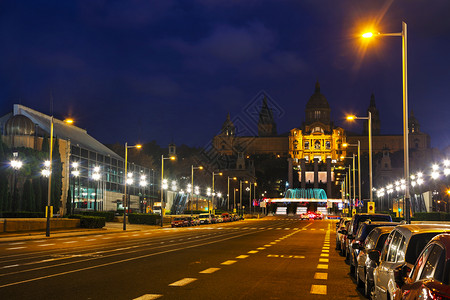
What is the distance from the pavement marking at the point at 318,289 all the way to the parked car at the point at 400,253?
3.00 meters

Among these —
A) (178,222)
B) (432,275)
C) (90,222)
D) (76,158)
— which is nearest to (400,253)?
(432,275)

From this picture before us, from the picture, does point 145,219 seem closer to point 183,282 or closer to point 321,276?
point 321,276

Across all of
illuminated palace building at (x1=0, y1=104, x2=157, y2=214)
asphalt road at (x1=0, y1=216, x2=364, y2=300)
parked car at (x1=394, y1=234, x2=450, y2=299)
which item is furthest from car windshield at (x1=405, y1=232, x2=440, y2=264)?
illuminated palace building at (x1=0, y1=104, x2=157, y2=214)

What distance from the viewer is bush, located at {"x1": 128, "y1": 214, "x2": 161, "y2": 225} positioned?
70.0m

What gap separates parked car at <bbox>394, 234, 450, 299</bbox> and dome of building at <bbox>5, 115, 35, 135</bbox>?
64.4m

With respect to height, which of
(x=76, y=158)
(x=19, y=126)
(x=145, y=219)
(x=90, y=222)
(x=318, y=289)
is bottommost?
(x=145, y=219)

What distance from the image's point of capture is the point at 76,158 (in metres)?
72.4

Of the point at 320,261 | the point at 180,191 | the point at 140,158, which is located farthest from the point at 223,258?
the point at 140,158

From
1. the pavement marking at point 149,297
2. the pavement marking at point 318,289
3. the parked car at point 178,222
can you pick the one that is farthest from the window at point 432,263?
the parked car at point 178,222

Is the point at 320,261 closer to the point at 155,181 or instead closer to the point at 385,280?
the point at 385,280

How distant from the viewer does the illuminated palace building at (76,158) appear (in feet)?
218

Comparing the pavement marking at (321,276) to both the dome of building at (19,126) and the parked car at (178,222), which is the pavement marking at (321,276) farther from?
the dome of building at (19,126)

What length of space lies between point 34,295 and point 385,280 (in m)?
6.84

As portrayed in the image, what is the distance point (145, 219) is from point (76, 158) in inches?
459
